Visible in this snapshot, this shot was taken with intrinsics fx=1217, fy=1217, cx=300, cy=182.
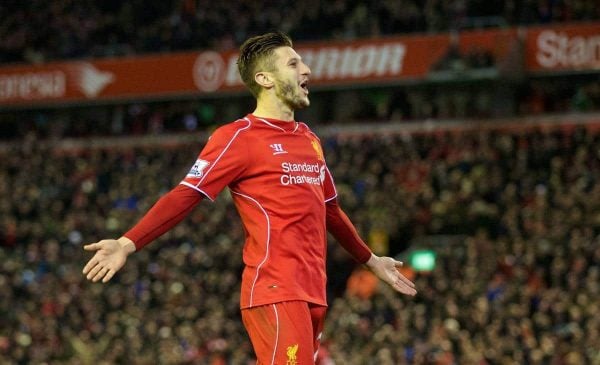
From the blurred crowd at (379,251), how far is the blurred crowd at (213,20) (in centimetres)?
286

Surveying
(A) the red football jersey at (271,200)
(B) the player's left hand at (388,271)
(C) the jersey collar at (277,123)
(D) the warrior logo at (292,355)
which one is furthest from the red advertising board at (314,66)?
(D) the warrior logo at (292,355)

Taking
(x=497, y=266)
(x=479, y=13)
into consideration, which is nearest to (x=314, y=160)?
(x=497, y=266)

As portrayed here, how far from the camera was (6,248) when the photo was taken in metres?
26.1

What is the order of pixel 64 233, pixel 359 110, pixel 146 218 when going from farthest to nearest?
pixel 359 110
pixel 64 233
pixel 146 218

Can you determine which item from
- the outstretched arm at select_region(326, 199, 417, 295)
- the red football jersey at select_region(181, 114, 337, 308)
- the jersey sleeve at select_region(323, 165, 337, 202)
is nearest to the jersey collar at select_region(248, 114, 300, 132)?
the red football jersey at select_region(181, 114, 337, 308)

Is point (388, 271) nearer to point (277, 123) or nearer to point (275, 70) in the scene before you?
point (277, 123)

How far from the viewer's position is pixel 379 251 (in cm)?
2191

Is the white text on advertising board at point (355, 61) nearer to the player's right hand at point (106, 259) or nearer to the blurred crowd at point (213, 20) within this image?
the blurred crowd at point (213, 20)

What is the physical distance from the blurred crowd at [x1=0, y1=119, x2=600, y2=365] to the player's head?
31.8 ft

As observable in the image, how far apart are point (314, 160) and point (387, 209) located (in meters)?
16.4

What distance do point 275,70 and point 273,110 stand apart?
20 centimetres

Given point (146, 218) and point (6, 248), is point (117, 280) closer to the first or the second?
point (6, 248)

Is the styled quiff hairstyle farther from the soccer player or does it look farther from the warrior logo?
the warrior logo

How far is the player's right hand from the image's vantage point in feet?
17.1
